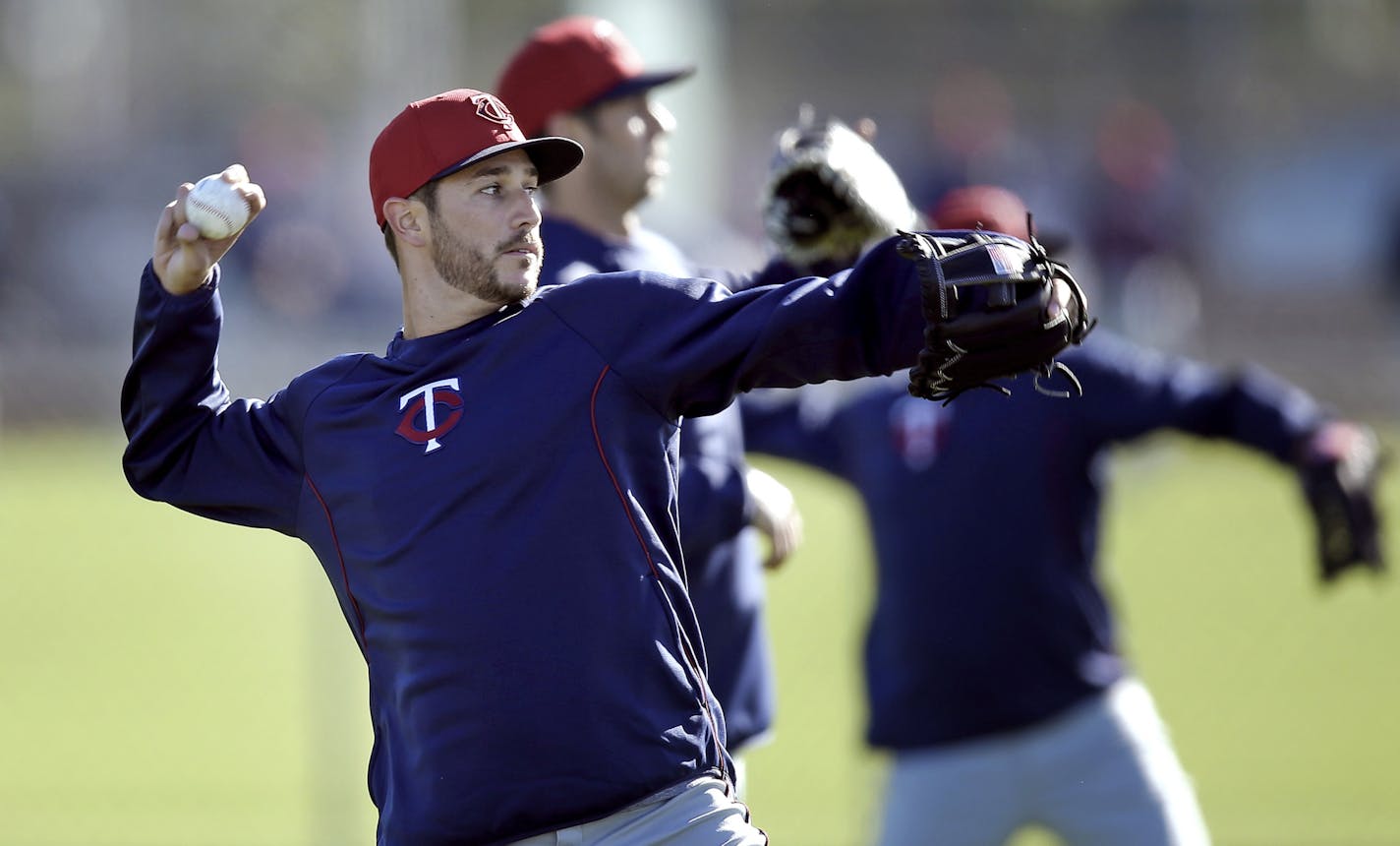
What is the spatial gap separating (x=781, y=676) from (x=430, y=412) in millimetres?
7149

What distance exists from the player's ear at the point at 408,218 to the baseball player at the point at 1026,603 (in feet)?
6.63

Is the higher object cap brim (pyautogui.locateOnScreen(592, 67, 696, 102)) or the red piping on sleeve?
cap brim (pyautogui.locateOnScreen(592, 67, 696, 102))

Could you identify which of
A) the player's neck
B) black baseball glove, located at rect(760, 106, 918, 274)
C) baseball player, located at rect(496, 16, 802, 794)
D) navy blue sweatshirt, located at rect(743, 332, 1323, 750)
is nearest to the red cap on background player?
navy blue sweatshirt, located at rect(743, 332, 1323, 750)

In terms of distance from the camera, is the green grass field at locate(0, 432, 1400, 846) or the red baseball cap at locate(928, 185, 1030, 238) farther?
the green grass field at locate(0, 432, 1400, 846)

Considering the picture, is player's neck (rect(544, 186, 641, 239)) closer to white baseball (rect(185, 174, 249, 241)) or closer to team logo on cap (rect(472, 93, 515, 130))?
team logo on cap (rect(472, 93, 515, 130))

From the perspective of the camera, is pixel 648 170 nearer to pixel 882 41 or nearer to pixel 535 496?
pixel 535 496

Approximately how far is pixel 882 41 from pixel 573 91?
24.7m

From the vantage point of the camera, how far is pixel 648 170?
16.4 ft

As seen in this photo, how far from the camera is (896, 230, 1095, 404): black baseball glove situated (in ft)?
10.5

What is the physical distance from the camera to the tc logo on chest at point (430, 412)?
138 inches

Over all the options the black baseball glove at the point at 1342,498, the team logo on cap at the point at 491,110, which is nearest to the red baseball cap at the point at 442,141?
the team logo on cap at the point at 491,110

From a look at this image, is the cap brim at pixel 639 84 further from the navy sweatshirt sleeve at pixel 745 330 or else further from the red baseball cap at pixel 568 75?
the navy sweatshirt sleeve at pixel 745 330

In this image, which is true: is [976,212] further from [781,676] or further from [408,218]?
[781,676]

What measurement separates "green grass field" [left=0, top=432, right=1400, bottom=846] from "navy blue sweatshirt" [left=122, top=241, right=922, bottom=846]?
2.48 metres
